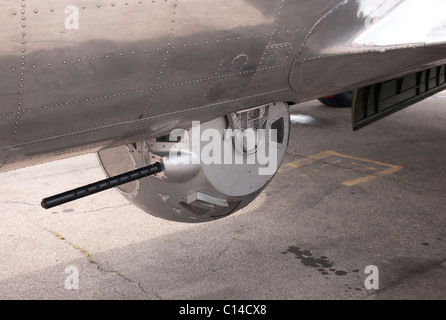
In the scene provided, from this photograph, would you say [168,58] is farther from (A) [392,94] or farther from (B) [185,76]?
(A) [392,94]

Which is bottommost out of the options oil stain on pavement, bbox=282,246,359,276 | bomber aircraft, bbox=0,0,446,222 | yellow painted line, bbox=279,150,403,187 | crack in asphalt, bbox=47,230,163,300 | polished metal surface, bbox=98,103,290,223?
crack in asphalt, bbox=47,230,163,300

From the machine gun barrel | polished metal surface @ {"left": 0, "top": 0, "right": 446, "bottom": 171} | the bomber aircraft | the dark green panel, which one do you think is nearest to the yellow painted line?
the dark green panel

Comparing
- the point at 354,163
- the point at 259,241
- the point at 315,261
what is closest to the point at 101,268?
the point at 259,241

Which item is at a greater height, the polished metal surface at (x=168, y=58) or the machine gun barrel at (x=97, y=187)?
the polished metal surface at (x=168, y=58)

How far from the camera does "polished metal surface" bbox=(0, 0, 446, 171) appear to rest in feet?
8.58

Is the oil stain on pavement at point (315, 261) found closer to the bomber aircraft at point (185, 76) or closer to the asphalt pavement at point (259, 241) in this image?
the asphalt pavement at point (259, 241)

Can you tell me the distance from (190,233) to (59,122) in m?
2.73

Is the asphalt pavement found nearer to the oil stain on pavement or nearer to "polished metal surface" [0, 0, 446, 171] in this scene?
the oil stain on pavement

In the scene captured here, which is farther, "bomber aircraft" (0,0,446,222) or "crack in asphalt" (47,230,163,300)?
"crack in asphalt" (47,230,163,300)

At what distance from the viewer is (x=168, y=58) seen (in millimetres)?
3016

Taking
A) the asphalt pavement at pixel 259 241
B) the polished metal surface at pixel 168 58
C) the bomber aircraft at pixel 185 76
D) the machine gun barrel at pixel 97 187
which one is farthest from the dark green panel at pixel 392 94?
the machine gun barrel at pixel 97 187

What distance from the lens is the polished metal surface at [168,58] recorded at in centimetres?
262
